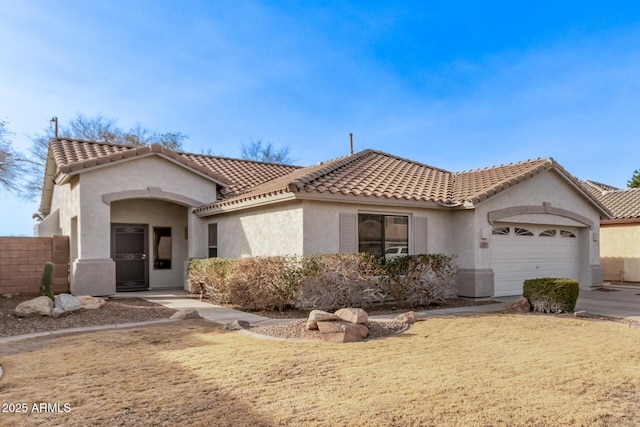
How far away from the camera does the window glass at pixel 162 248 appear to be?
17.3 metres

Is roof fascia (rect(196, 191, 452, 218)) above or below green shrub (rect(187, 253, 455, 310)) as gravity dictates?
above

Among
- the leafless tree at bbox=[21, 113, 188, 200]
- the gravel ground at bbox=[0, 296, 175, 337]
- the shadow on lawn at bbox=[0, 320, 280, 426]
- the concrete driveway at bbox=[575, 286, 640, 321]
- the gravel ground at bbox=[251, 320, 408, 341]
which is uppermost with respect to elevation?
the leafless tree at bbox=[21, 113, 188, 200]

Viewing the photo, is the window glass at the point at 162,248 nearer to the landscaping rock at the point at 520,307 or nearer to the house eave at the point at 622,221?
the landscaping rock at the point at 520,307

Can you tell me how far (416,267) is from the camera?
11859 millimetres

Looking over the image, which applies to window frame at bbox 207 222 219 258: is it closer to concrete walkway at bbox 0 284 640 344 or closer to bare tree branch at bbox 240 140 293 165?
concrete walkway at bbox 0 284 640 344

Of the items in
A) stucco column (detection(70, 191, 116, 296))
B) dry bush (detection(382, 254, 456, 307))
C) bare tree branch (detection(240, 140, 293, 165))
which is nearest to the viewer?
dry bush (detection(382, 254, 456, 307))

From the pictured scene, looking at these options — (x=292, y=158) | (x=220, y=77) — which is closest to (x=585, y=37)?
(x=220, y=77)

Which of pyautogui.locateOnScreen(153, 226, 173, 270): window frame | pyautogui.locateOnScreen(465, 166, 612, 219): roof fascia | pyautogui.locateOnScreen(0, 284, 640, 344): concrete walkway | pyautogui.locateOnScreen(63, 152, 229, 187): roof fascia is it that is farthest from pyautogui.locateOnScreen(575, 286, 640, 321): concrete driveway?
pyautogui.locateOnScreen(153, 226, 173, 270): window frame

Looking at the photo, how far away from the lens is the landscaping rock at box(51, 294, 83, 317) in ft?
33.6

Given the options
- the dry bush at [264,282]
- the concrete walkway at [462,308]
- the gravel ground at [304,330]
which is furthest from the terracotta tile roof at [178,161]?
the gravel ground at [304,330]

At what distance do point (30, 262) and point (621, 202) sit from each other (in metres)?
26.5

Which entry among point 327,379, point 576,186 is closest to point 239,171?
point 576,186

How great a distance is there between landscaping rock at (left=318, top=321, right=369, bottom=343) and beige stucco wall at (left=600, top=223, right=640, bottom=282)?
18.5m

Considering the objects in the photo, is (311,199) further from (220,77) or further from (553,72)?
(553,72)
